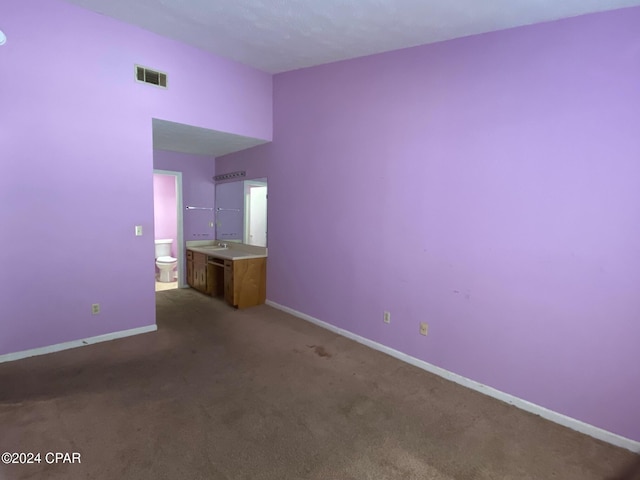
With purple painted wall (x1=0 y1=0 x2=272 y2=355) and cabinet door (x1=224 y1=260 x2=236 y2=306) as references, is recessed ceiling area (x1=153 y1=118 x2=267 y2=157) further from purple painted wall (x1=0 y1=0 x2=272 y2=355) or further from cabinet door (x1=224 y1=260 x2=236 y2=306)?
cabinet door (x1=224 y1=260 x2=236 y2=306)

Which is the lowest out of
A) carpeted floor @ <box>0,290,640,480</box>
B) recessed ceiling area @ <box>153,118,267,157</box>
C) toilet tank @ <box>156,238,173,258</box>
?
carpeted floor @ <box>0,290,640,480</box>

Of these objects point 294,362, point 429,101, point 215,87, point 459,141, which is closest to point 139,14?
point 215,87

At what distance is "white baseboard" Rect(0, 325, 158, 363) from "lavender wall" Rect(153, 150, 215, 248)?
224 cm

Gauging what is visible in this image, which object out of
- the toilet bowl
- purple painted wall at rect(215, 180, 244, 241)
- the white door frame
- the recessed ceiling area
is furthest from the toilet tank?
the recessed ceiling area

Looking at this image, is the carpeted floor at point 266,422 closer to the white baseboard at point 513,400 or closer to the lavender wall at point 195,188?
the white baseboard at point 513,400

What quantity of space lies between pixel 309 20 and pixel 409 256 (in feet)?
7.24

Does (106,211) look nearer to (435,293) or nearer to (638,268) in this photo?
(435,293)

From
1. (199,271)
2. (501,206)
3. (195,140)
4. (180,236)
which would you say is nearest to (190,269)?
(199,271)

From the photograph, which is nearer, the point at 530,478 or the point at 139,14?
the point at 530,478

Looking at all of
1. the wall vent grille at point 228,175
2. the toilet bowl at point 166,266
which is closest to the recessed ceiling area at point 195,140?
the wall vent grille at point 228,175

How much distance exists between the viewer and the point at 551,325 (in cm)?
218

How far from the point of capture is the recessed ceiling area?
3.63m

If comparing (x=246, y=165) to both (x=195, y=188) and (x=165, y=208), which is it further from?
(x=165, y=208)

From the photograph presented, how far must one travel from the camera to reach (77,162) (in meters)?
2.91
